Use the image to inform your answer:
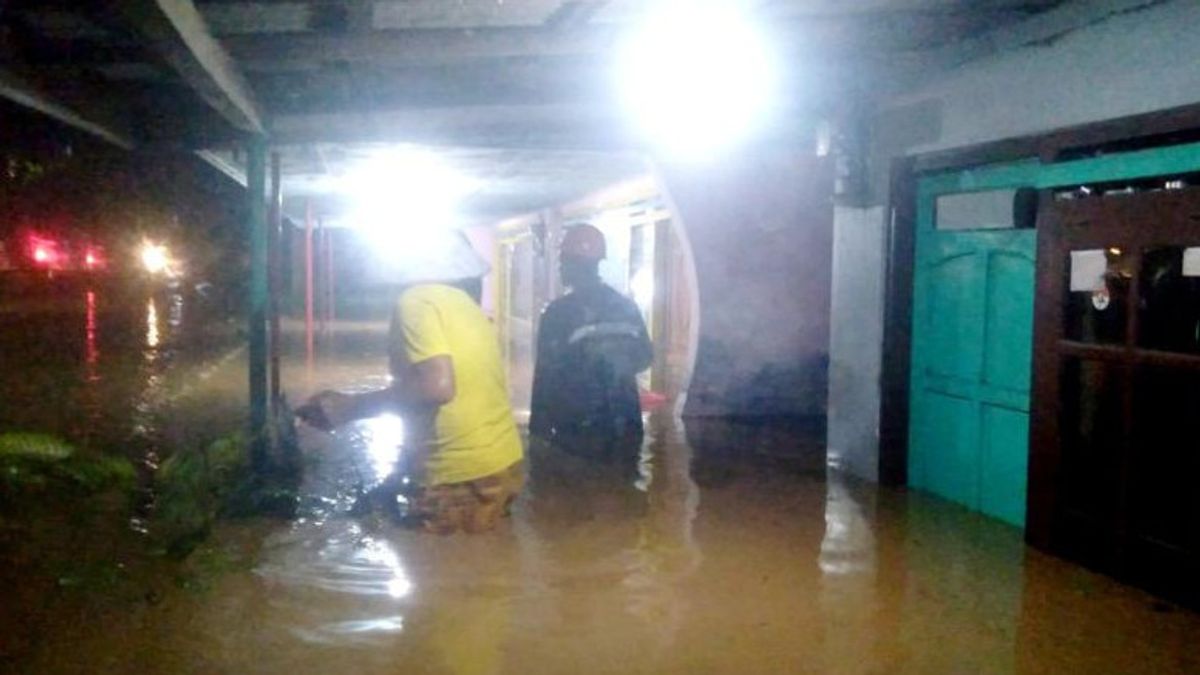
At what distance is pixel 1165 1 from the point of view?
5355mm

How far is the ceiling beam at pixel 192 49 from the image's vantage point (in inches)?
195

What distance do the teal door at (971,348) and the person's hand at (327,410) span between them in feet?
12.9

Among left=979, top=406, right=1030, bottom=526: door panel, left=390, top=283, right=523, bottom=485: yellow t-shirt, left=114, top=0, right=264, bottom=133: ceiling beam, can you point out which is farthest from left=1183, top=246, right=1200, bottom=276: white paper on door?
left=114, top=0, right=264, bottom=133: ceiling beam

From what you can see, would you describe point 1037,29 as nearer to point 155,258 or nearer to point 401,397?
point 401,397

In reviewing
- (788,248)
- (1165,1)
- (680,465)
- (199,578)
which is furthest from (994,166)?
(199,578)

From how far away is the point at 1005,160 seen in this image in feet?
22.1

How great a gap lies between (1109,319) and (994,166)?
1484 mm

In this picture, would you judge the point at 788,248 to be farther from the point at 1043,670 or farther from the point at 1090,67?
the point at 1043,670

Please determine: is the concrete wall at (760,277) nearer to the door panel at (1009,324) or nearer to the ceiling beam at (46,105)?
the door panel at (1009,324)

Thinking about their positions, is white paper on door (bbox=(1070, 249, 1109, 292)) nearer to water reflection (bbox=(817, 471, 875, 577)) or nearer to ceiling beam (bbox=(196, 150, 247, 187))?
water reflection (bbox=(817, 471, 875, 577))

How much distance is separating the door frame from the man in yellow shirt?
3.03 metres

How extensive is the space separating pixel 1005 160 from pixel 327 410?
425 centimetres

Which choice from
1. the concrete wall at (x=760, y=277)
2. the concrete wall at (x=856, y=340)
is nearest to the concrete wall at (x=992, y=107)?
the concrete wall at (x=856, y=340)

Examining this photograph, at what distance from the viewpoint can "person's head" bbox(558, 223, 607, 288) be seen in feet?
25.1
